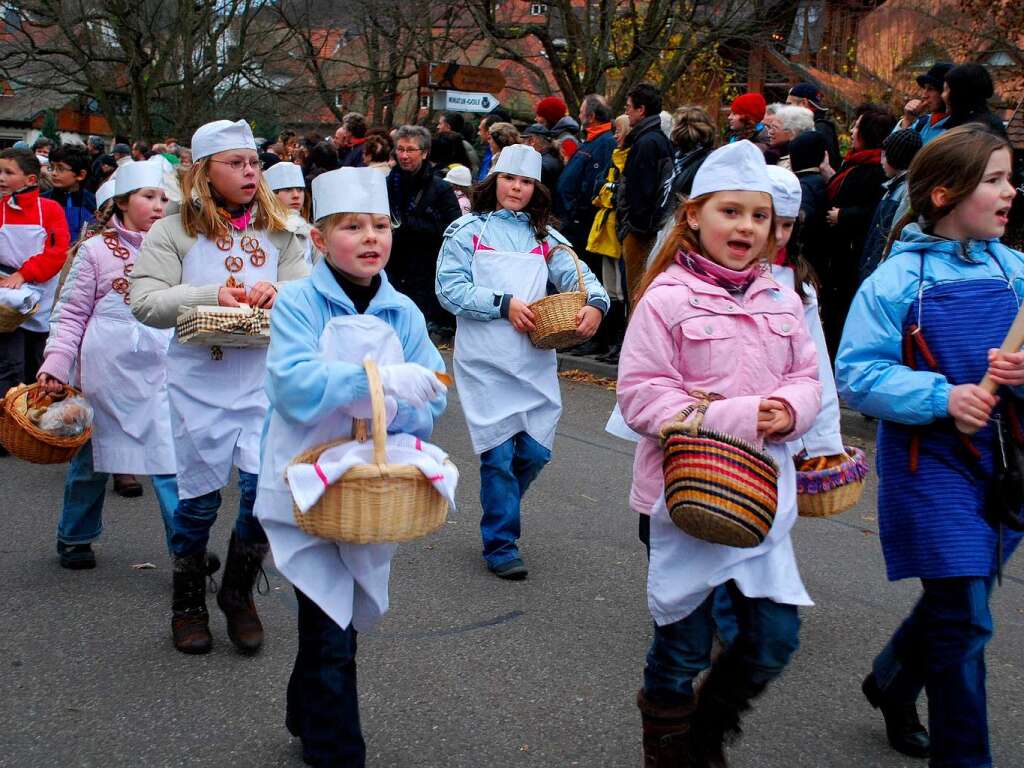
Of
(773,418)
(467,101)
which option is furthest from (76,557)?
(467,101)

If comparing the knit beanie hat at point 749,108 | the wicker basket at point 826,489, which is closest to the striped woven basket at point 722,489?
the wicker basket at point 826,489

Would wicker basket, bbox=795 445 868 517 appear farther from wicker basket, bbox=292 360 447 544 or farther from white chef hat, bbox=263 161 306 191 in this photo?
white chef hat, bbox=263 161 306 191

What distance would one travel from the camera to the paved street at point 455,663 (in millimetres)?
3932

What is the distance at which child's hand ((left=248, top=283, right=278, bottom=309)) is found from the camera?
4.52m

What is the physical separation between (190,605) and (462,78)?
13091 millimetres

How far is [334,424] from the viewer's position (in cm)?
343

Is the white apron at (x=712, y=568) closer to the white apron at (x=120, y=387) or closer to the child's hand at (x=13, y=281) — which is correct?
the white apron at (x=120, y=387)

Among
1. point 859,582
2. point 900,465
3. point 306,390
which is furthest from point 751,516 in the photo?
point 859,582

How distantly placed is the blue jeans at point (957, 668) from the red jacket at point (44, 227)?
6.51 meters

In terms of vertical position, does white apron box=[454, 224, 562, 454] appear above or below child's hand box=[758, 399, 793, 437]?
below

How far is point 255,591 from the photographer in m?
5.47

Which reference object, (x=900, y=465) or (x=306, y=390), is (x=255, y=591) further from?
(x=900, y=465)

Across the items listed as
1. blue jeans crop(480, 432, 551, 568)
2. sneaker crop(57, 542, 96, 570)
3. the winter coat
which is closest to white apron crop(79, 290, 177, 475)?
sneaker crop(57, 542, 96, 570)

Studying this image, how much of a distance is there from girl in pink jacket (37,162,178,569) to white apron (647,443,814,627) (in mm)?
2802
